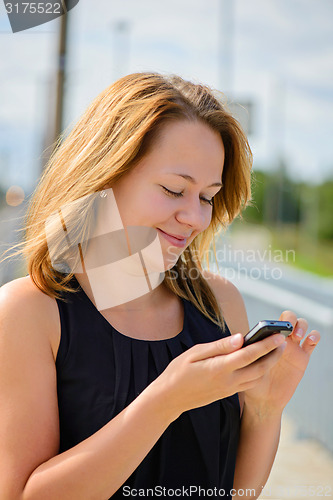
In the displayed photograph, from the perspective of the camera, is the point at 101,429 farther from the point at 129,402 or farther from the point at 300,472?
the point at 300,472

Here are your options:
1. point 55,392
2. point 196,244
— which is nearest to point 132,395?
point 55,392

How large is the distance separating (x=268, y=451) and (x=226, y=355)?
611 mm

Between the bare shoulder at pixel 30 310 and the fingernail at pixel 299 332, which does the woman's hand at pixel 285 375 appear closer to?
the fingernail at pixel 299 332

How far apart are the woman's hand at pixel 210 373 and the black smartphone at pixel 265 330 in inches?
0.6

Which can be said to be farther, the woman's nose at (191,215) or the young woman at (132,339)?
the woman's nose at (191,215)

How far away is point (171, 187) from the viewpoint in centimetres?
150

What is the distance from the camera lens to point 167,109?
157 cm

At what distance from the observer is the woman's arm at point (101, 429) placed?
1213mm

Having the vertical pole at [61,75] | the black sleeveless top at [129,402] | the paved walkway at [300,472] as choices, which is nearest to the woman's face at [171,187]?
the black sleeveless top at [129,402]

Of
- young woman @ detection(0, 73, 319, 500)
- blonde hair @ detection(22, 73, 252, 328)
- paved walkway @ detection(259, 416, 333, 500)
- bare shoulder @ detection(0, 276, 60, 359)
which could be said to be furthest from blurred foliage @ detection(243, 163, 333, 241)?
bare shoulder @ detection(0, 276, 60, 359)

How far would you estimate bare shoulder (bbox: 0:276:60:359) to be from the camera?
133 cm

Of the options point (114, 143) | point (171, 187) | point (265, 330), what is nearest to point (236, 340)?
point (265, 330)

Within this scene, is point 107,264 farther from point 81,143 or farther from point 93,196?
point 81,143

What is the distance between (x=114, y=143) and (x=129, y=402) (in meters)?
0.71
